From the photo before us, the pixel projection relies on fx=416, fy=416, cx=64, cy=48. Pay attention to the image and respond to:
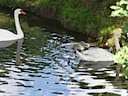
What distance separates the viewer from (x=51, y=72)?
1281cm

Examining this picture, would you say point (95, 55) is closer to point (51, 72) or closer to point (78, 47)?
point (78, 47)

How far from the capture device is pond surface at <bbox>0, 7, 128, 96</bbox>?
1107 centimetres

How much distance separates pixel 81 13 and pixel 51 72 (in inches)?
371

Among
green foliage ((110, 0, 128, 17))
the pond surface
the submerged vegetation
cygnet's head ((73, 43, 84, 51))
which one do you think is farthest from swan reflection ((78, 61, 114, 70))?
green foliage ((110, 0, 128, 17))

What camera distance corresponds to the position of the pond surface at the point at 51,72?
1107 centimetres

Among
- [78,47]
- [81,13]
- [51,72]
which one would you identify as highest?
[81,13]

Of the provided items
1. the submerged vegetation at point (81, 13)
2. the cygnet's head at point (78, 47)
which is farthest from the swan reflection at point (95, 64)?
the submerged vegetation at point (81, 13)

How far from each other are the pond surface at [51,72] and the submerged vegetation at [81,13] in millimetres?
1972

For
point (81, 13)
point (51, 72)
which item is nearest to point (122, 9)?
point (51, 72)

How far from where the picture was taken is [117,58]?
4.72 meters

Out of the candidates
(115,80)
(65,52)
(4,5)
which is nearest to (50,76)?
(115,80)

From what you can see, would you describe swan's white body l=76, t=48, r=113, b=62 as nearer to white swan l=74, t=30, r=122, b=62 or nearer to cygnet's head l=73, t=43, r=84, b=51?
white swan l=74, t=30, r=122, b=62

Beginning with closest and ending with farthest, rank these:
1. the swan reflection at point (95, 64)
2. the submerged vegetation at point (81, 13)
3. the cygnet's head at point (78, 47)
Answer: the swan reflection at point (95, 64) < the cygnet's head at point (78, 47) < the submerged vegetation at point (81, 13)

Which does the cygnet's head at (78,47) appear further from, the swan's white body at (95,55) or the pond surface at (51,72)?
the swan's white body at (95,55)
